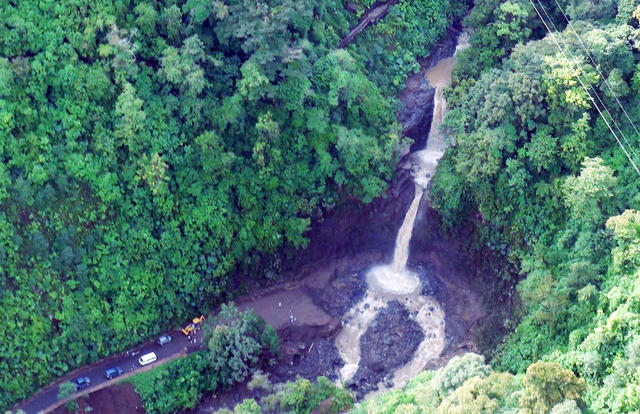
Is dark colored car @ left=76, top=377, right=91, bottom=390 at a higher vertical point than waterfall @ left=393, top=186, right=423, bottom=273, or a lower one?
higher

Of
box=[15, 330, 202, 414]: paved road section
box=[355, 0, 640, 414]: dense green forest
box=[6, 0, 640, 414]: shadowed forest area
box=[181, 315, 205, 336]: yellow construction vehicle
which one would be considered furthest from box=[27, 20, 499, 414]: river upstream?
box=[181, 315, 205, 336]: yellow construction vehicle

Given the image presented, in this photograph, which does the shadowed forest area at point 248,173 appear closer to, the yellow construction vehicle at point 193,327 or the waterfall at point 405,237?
the yellow construction vehicle at point 193,327

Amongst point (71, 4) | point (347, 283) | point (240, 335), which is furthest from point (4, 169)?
point (347, 283)

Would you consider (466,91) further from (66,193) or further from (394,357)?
(66,193)

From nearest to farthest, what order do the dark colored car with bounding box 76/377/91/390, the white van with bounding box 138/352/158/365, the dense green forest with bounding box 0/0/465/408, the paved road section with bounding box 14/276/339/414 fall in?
the dense green forest with bounding box 0/0/465/408 → the paved road section with bounding box 14/276/339/414 → the dark colored car with bounding box 76/377/91/390 → the white van with bounding box 138/352/158/365

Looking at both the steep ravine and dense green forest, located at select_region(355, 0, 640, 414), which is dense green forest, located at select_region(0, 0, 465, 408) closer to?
the steep ravine

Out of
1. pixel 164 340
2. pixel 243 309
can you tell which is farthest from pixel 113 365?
pixel 243 309

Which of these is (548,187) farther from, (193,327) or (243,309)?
(193,327)
